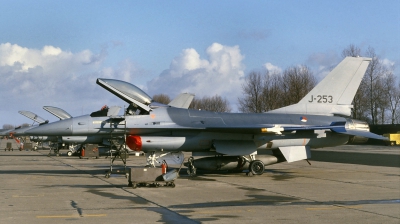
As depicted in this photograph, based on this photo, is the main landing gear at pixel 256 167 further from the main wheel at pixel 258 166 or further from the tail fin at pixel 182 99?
the tail fin at pixel 182 99

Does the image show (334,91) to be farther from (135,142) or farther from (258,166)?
(135,142)

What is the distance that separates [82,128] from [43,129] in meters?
1.44

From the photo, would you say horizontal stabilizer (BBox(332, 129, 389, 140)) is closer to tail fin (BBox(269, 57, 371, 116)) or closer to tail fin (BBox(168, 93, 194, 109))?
tail fin (BBox(269, 57, 371, 116))

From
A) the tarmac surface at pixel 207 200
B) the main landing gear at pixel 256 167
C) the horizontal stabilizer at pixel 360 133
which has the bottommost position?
the tarmac surface at pixel 207 200

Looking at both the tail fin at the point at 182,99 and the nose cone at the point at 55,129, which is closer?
the nose cone at the point at 55,129

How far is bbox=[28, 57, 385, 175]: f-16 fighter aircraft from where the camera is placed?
1764 cm

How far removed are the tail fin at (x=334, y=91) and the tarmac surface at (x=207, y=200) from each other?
3.69 meters

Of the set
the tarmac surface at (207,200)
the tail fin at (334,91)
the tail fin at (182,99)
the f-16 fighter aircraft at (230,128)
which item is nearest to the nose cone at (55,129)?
the f-16 fighter aircraft at (230,128)

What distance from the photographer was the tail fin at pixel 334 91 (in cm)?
2056

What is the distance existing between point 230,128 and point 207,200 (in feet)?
20.7

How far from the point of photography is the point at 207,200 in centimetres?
1169

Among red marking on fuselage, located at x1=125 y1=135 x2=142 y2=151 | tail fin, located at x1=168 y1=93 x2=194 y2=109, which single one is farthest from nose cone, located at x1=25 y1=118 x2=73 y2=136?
tail fin, located at x1=168 y1=93 x2=194 y2=109

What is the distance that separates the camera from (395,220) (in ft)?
29.2

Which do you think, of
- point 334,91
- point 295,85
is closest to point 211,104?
point 295,85
